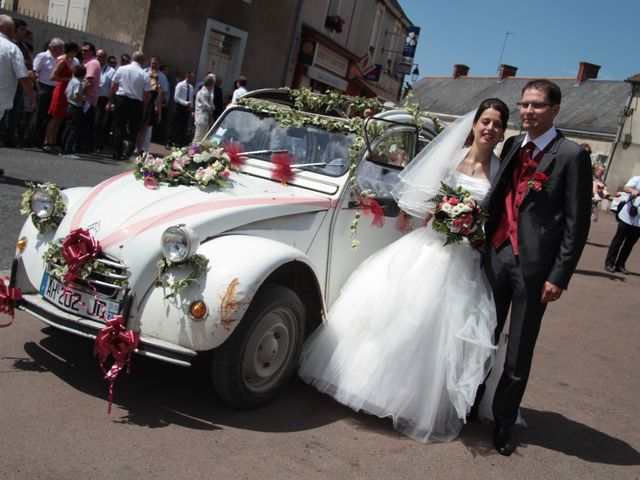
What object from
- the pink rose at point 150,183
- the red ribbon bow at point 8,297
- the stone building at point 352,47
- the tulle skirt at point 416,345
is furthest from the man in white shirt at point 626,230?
the stone building at point 352,47

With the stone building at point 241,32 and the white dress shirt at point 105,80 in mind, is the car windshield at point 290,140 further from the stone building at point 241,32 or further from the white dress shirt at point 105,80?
the stone building at point 241,32

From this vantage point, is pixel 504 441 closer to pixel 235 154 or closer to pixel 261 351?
pixel 261 351

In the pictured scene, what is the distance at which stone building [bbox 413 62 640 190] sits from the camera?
36.2 metres

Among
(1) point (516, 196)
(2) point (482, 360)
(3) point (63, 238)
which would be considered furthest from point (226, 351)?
(1) point (516, 196)

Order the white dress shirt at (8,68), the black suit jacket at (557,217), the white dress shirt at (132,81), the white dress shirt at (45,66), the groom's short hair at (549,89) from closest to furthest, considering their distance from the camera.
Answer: the black suit jacket at (557,217) < the groom's short hair at (549,89) < the white dress shirt at (8,68) < the white dress shirt at (45,66) < the white dress shirt at (132,81)

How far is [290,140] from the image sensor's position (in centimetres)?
499

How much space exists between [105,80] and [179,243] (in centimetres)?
1012

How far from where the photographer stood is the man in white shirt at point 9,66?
779 cm

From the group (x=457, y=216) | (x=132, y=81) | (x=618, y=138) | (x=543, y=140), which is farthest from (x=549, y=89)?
(x=618, y=138)

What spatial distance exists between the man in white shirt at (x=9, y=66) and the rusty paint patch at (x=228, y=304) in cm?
578

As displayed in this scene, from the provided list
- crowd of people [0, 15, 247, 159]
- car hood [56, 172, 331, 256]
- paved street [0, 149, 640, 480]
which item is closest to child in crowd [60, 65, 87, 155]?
crowd of people [0, 15, 247, 159]

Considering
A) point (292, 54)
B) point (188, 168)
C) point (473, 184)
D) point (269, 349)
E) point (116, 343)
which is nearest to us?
point (116, 343)

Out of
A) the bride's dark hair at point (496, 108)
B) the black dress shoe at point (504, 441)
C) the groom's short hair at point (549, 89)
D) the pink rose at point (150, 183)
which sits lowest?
the black dress shoe at point (504, 441)

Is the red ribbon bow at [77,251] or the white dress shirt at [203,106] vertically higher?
the white dress shirt at [203,106]
